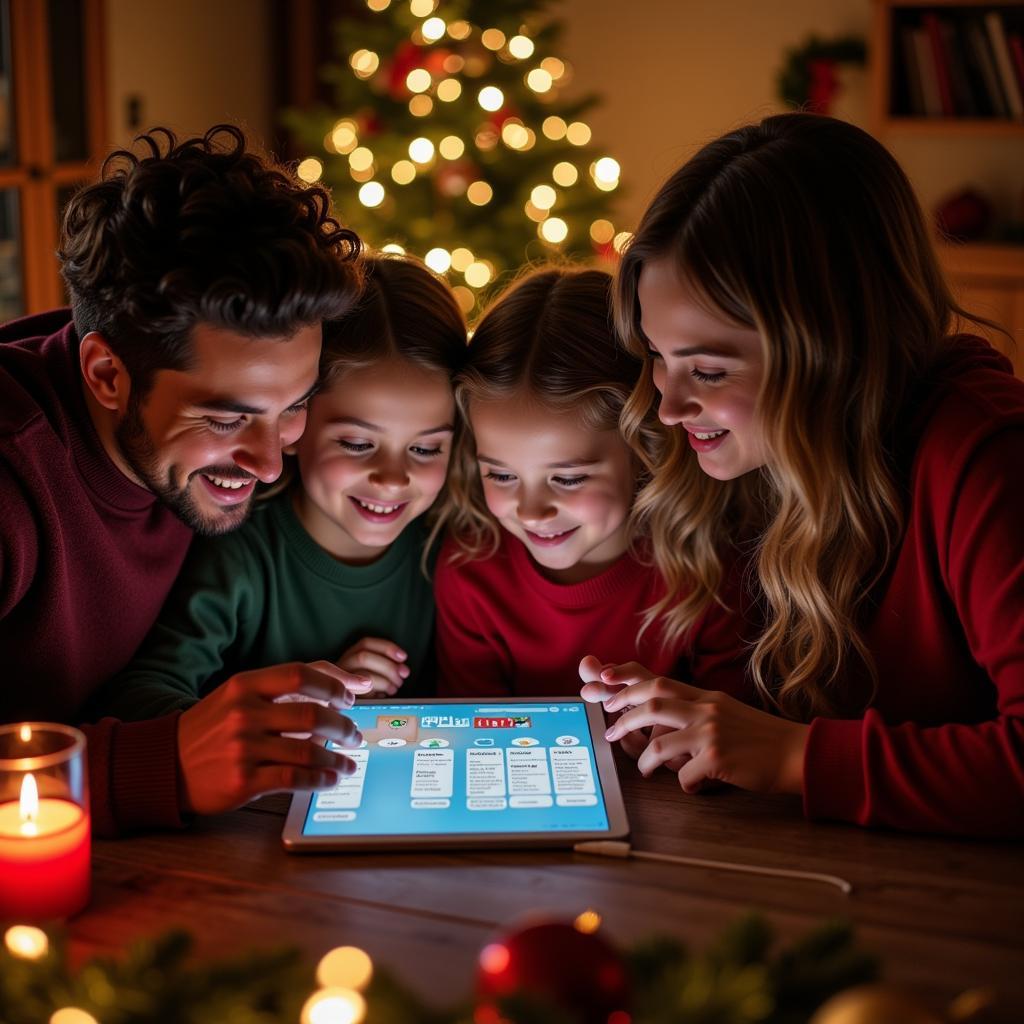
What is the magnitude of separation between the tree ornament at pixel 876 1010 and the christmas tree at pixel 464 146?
9.47ft

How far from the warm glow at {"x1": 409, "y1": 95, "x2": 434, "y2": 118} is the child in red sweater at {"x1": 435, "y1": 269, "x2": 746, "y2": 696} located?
212 cm

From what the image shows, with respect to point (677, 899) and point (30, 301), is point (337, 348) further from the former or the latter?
point (30, 301)

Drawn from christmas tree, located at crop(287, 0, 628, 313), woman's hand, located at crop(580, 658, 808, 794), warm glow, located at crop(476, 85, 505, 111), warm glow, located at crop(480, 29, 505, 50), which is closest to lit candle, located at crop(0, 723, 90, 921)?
woman's hand, located at crop(580, 658, 808, 794)

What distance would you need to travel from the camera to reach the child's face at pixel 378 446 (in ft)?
5.03

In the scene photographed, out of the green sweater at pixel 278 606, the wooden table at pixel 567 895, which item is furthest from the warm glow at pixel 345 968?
the green sweater at pixel 278 606

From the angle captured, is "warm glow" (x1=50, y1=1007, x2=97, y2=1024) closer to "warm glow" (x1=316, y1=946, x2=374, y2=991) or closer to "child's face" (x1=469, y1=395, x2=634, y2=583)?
"warm glow" (x1=316, y1=946, x2=374, y2=991)

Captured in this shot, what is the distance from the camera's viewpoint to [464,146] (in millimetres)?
3545

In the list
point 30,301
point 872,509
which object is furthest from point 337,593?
point 30,301

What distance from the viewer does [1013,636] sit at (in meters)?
1.17

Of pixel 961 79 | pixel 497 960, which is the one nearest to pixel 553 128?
pixel 961 79

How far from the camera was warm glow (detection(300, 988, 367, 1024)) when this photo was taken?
769 millimetres

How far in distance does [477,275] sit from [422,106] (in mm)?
560

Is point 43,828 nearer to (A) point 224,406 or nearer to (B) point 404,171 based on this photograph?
(A) point 224,406

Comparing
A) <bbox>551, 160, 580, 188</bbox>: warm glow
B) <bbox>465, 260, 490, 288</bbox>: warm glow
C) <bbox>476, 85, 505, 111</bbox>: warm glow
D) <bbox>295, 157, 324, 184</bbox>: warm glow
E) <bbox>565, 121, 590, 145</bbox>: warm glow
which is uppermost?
<bbox>476, 85, 505, 111</bbox>: warm glow
